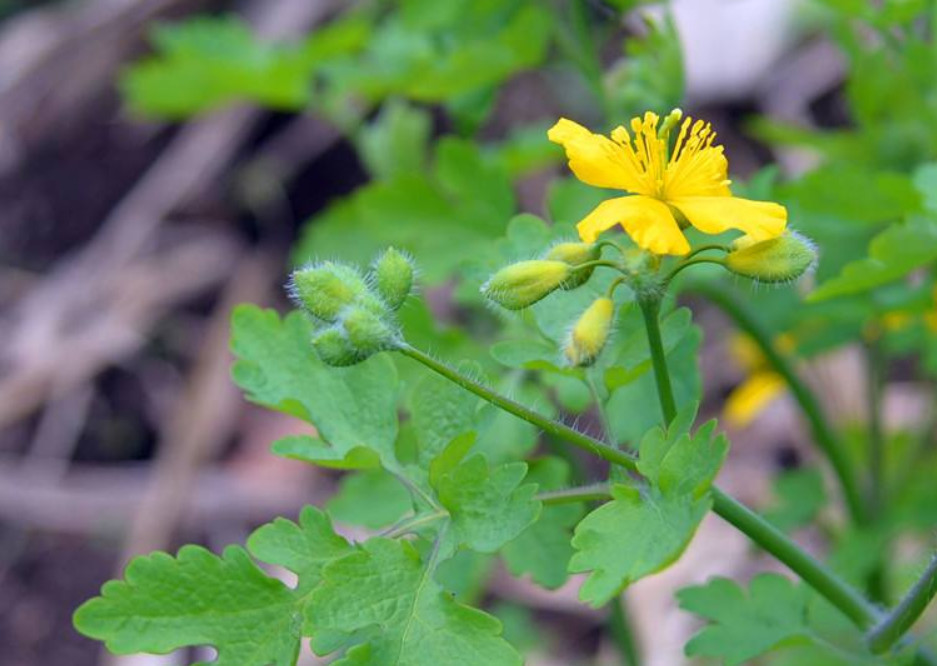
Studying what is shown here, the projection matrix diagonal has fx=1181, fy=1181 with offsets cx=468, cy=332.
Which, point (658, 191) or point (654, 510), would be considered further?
point (658, 191)

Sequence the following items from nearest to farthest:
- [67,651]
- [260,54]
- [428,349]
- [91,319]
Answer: [428,349], [260,54], [67,651], [91,319]

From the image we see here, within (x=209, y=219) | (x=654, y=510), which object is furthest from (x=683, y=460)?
(x=209, y=219)

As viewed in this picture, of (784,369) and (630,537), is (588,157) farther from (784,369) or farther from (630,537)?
(784,369)

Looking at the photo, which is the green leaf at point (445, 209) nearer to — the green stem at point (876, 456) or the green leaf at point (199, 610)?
the green leaf at point (199, 610)

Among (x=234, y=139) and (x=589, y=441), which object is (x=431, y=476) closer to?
(x=589, y=441)

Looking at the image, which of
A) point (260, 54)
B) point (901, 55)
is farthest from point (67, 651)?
point (901, 55)

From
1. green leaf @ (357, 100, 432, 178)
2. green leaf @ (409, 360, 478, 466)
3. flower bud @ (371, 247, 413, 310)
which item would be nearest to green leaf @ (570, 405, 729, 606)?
green leaf @ (409, 360, 478, 466)

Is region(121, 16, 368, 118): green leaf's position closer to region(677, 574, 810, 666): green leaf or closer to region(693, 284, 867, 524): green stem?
region(693, 284, 867, 524): green stem
